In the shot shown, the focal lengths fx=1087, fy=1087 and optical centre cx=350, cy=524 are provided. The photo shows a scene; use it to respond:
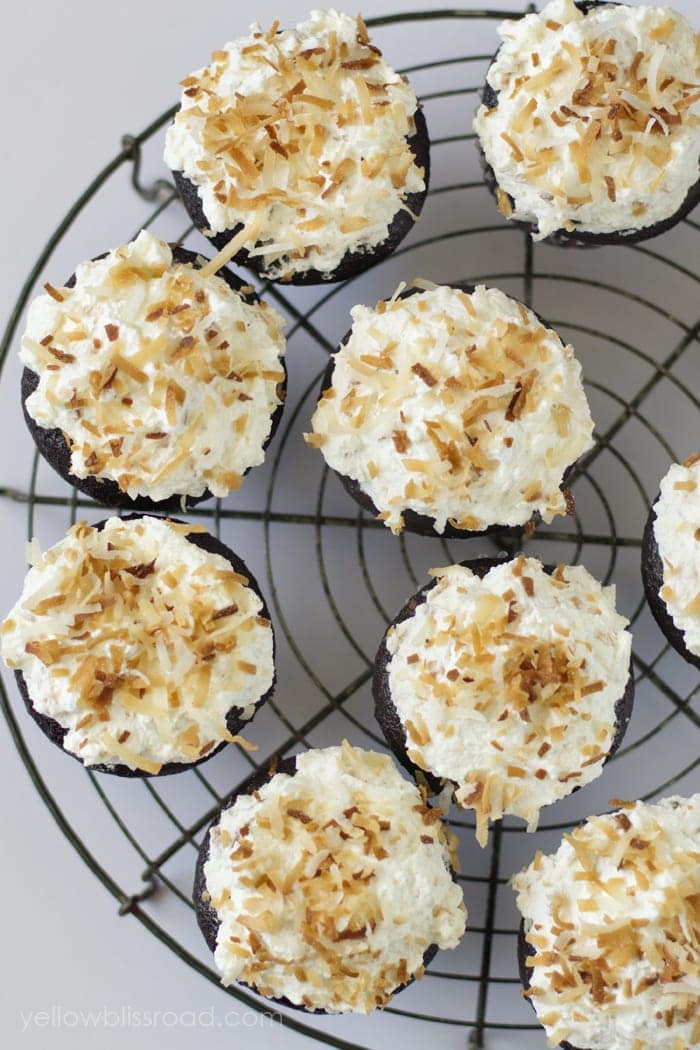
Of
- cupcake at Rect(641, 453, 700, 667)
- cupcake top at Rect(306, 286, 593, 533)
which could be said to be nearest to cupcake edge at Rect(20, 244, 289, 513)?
cupcake top at Rect(306, 286, 593, 533)

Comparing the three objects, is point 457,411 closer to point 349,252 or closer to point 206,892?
point 349,252

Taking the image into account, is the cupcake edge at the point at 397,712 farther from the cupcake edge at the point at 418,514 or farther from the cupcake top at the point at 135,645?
the cupcake top at the point at 135,645

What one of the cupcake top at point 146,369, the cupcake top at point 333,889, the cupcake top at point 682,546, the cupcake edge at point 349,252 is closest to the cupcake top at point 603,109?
the cupcake edge at point 349,252

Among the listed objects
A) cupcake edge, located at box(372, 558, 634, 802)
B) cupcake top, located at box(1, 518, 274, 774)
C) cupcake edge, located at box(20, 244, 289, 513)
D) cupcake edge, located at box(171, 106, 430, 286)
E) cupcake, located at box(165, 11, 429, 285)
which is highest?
cupcake, located at box(165, 11, 429, 285)

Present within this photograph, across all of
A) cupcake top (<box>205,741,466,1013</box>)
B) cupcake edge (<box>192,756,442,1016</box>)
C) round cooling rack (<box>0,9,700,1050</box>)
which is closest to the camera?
cupcake top (<box>205,741,466,1013</box>)

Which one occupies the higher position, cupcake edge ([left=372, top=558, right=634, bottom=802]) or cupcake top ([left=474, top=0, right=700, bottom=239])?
cupcake top ([left=474, top=0, right=700, bottom=239])

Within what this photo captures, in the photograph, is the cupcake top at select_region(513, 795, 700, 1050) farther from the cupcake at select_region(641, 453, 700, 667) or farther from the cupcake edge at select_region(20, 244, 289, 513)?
the cupcake edge at select_region(20, 244, 289, 513)

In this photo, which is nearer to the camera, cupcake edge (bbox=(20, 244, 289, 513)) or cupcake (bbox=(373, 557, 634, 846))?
cupcake (bbox=(373, 557, 634, 846))
